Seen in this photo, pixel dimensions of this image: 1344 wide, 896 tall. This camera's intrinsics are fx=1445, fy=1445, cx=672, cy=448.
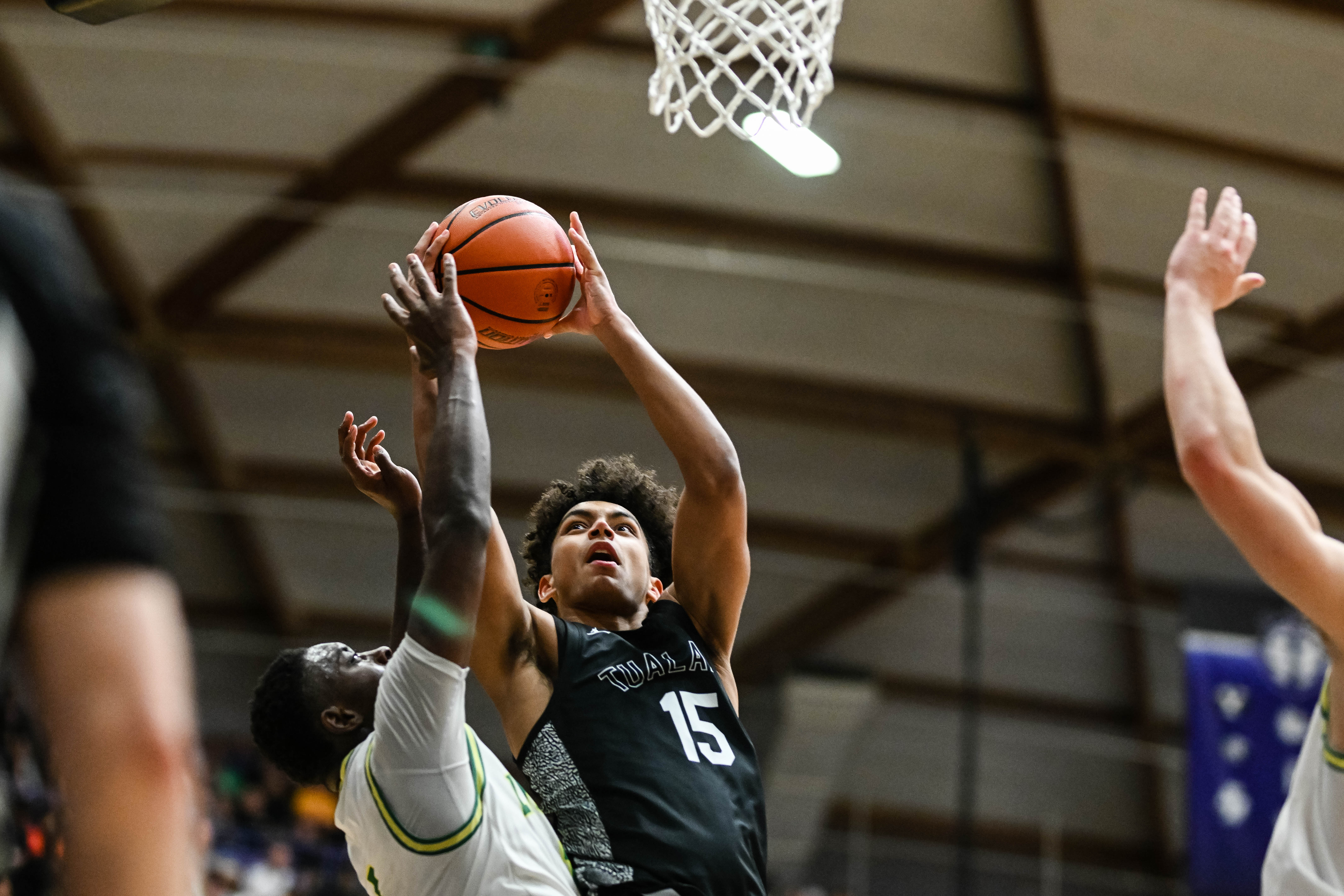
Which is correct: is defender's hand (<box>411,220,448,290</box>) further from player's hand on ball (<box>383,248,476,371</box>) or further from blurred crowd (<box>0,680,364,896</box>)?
blurred crowd (<box>0,680,364,896</box>)

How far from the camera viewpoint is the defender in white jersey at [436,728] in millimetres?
2490

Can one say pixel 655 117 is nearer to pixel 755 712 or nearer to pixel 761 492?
pixel 761 492

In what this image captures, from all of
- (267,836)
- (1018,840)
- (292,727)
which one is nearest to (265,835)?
(267,836)

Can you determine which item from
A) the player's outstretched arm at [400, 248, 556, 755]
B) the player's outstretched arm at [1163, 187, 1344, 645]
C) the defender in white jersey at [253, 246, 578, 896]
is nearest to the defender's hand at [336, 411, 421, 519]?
the player's outstretched arm at [400, 248, 556, 755]

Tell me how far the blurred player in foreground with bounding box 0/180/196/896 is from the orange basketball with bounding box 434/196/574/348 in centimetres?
224

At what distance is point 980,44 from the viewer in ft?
30.8

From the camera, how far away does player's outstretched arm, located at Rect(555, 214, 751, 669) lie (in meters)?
3.25

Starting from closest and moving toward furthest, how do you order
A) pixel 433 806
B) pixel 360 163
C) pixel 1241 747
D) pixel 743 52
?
pixel 433 806 < pixel 743 52 < pixel 360 163 < pixel 1241 747

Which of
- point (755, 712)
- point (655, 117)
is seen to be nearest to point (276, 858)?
point (755, 712)

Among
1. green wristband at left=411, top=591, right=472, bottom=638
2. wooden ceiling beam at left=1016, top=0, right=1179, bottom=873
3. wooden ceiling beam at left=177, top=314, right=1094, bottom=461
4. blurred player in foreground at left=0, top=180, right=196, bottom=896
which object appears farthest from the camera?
wooden ceiling beam at left=177, top=314, right=1094, bottom=461

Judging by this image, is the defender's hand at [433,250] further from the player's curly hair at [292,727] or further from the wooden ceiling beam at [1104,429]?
the wooden ceiling beam at [1104,429]

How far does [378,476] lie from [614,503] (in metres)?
0.68

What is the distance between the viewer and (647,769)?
117 inches

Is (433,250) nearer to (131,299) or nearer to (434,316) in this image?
(434,316)
